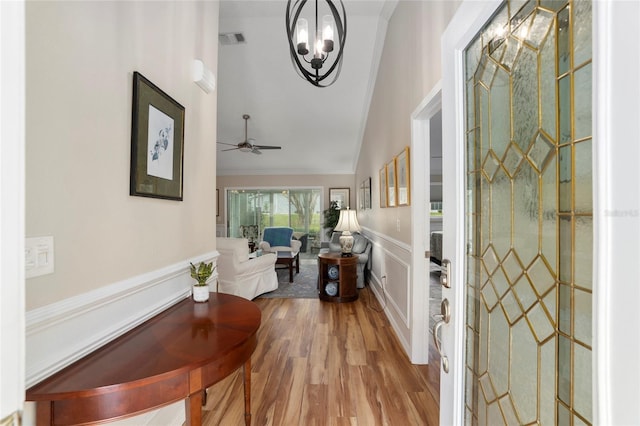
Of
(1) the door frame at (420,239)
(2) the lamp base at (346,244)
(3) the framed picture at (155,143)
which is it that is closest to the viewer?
(3) the framed picture at (155,143)

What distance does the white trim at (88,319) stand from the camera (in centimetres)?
83

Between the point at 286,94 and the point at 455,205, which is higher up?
the point at 286,94

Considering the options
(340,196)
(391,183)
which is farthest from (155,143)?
(340,196)

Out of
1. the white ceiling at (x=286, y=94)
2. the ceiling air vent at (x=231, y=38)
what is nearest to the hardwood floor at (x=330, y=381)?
the white ceiling at (x=286, y=94)

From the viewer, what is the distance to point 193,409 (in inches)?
37.2

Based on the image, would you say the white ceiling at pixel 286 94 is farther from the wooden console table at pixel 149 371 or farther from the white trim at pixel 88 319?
the wooden console table at pixel 149 371

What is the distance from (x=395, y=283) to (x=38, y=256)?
2763 millimetres

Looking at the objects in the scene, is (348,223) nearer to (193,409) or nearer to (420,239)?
(420,239)

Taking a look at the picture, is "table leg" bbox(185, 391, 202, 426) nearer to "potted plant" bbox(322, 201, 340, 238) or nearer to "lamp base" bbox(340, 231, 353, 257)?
"lamp base" bbox(340, 231, 353, 257)

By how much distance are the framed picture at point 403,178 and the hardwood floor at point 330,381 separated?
133cm

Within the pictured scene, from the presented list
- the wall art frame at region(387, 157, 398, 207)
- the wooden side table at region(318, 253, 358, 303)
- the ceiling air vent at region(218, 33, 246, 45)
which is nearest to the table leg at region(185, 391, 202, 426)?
the wall art frame at region(387, 157, 398, 207)

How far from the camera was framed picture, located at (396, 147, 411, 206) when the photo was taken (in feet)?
8.11

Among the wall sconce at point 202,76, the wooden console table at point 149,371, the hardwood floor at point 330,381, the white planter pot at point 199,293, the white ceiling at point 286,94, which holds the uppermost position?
the white ceiling at point 286,94

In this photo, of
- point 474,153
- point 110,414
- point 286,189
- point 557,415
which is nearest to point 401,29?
point 474,153
